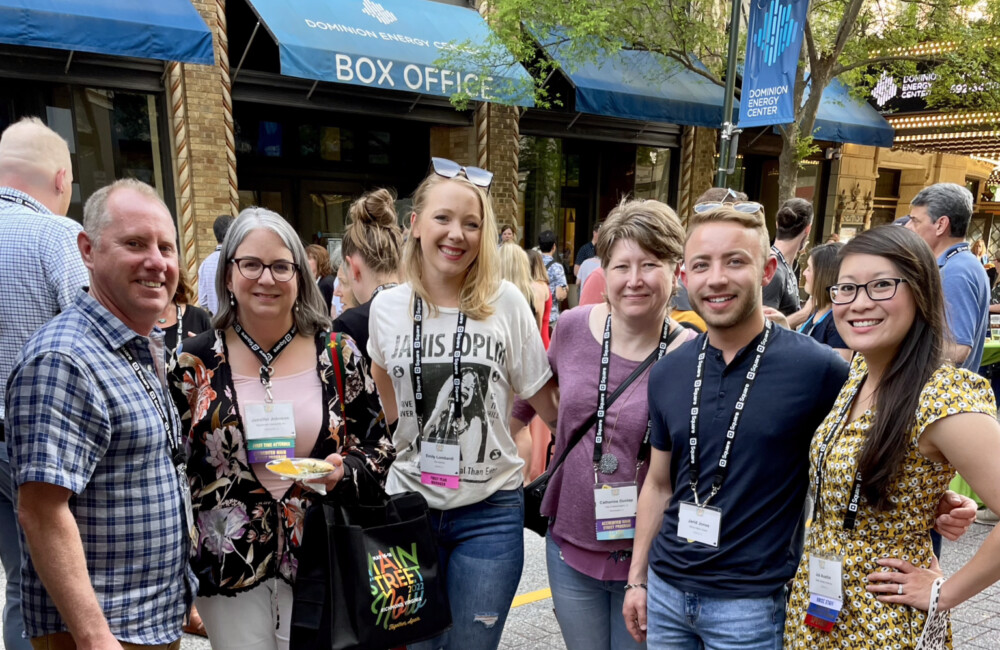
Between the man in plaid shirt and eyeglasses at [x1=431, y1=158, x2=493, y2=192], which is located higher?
eyeglasses at [x1=431, y1=158, x2=493, y2=192]

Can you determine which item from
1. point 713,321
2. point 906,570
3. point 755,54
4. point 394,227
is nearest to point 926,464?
point 906,570

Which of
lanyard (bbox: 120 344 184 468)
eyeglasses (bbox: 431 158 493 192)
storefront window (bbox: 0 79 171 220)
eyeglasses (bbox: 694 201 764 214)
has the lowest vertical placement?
lanyard (bbox: 120 344 184 468)

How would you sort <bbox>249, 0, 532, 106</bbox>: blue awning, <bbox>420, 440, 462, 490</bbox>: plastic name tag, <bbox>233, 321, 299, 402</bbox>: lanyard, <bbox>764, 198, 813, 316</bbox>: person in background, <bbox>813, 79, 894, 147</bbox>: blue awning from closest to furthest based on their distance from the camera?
<bbox>233, 321, 299, 402</bbox>: lanyard
<bbox>420, 440, 462, 490</bbox>: plastic name tag
<bbox>764, 198, 813, 316</bbox>: person in background
<bbox>249, 0, 532, 106</bbox>: blue awning
<bbox>813, 79, 894, 147</bbox>: blue awning

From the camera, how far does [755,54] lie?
23.8 feet

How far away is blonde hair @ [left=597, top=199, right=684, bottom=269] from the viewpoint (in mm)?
2014

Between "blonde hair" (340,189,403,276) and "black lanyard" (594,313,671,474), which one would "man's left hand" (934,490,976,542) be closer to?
"black lanyard" (594,313,671,474)

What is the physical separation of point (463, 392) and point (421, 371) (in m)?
0.16

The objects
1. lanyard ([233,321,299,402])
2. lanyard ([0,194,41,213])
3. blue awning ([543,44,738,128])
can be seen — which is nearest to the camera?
lanyard ([233,321,299,402])

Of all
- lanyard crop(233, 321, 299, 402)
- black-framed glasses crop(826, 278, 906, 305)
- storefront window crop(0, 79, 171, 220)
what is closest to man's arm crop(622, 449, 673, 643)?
black-framed glasses crop(826, 278, 906, 305)

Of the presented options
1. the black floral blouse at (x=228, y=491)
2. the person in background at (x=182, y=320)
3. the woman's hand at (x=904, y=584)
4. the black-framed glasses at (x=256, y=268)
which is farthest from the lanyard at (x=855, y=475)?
the person in background at (x=182, y=320)

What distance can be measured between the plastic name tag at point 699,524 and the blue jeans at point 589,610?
0.40 m

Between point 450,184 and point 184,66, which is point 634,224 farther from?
point 184,66

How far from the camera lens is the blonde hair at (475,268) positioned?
7.16ft

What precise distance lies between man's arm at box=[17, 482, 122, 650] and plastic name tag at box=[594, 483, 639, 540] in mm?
1346
